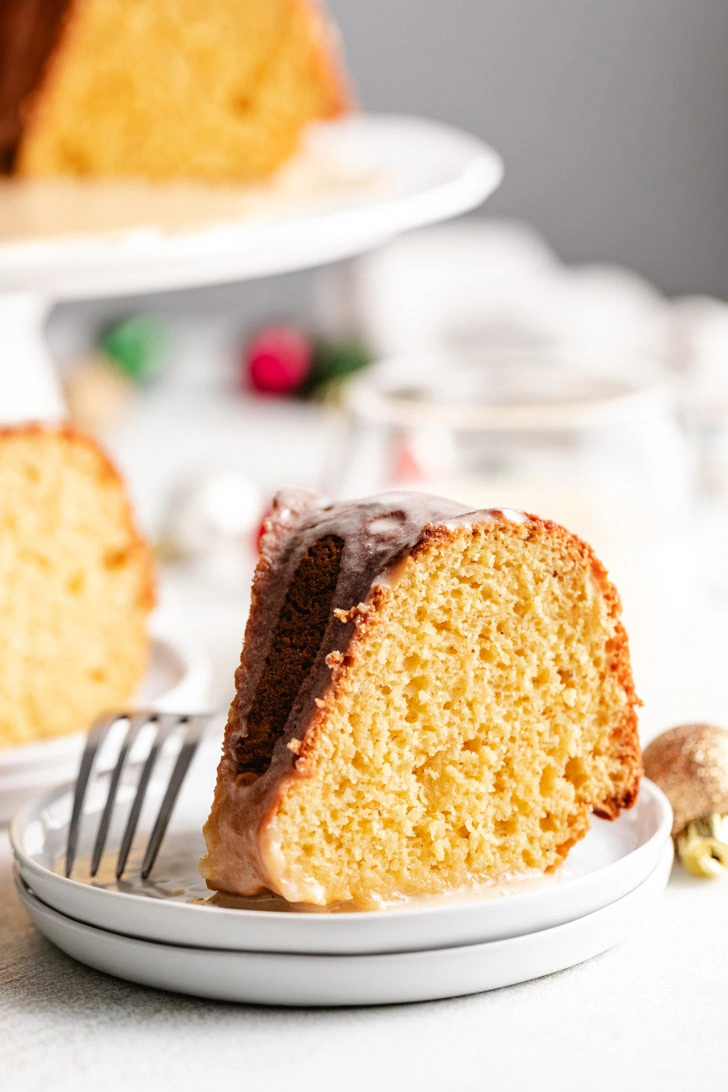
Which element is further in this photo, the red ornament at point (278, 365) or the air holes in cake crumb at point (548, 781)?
the red ornament at point (278, 365)

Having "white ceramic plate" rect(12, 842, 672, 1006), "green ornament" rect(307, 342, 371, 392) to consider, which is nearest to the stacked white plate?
"white ceramic plate" rect(12, 842, 672, 1006)

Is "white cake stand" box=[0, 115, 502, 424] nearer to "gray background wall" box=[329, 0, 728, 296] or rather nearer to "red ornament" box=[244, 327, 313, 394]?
"red ornament" box=[244, 327, 313, 394]

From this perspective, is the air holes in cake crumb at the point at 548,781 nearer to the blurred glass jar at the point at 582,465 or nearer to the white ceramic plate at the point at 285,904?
the white ceramic plate at the point at 285,904

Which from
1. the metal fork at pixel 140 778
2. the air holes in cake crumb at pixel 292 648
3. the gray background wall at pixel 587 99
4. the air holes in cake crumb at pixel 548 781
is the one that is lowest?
the gray background wall at pixel 587 99

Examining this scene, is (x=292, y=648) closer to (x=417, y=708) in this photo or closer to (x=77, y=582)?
(x=417, y=708)

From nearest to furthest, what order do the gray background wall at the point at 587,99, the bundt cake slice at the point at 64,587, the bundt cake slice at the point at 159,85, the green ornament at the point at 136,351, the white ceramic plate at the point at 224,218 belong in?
1. the white ceramic plate at the point at 224,218
2. the bundt cake slice at the point at 64,587
3. the bundt cake slice at the point at 159,85
4. the green ornament at the point at 136,351
5. the gray background wall at the point at 587,99

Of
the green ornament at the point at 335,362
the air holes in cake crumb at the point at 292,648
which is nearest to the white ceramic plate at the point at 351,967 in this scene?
the air holes in cake crumb at the point at 292,648

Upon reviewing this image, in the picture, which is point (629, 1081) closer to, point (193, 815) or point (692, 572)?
point (193, 815)
